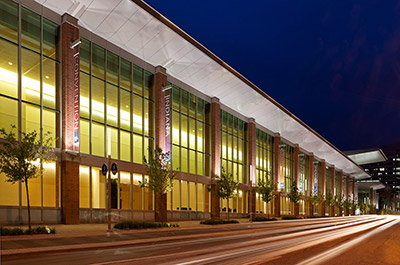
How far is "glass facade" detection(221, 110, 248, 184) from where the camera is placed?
51.2 metres

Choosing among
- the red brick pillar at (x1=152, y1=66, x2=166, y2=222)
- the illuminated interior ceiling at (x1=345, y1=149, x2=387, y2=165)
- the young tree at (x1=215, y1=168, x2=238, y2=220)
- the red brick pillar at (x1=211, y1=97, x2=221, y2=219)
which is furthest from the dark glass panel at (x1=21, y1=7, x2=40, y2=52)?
the illuminated interior ceiling at (x1=345, y1=149, x2=387, y2=165)

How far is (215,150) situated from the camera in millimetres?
47469

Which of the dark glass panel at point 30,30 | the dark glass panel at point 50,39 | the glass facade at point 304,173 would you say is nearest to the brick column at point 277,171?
the glass facade at point 304,173

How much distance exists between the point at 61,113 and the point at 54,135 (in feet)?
4.98

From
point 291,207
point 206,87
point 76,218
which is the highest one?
point 206,87

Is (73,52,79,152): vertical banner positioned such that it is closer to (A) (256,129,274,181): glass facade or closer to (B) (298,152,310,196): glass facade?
(A) (256,129,274,181): glass facade

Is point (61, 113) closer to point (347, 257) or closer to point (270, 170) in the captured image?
point (347, 257)

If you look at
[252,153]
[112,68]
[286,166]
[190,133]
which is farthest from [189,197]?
[286,166]

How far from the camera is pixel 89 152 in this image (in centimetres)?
3036

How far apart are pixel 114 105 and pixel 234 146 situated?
23.8 meters

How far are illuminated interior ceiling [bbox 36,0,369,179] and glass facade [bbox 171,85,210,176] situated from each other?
1765 millimetres

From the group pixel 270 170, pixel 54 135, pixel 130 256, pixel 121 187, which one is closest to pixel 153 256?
pixel 130 256

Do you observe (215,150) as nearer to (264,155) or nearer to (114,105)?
(114,105)

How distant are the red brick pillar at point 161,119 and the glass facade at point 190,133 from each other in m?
2.64
